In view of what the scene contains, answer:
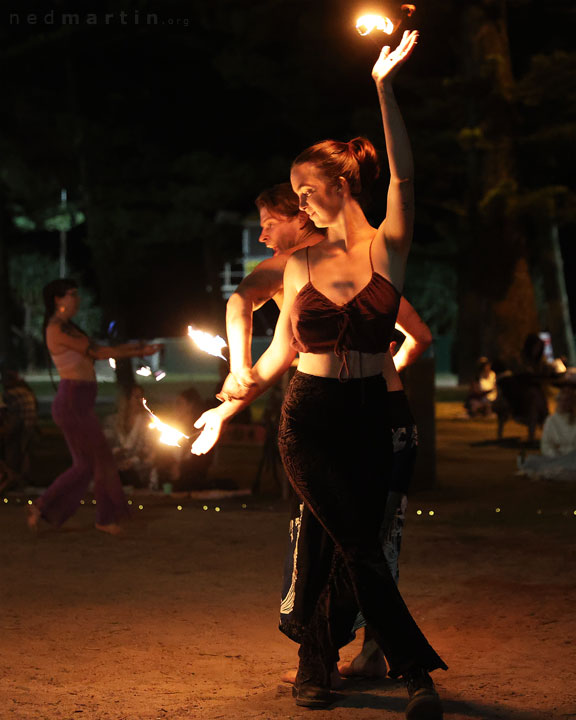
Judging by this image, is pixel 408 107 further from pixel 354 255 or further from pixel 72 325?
pixel 354 255

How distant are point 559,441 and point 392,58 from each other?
978 centimetres

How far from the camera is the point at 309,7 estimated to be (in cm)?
2830

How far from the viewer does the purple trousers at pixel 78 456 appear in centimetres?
927

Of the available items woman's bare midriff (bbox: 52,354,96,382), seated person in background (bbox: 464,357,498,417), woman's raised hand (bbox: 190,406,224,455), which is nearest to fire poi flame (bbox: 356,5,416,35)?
woman's raised hand (bbox: 190,406,224,455)

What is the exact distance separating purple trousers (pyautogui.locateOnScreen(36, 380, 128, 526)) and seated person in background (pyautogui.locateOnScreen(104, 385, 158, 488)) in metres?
2.91

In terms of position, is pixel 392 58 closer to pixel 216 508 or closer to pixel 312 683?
pixel 312 683

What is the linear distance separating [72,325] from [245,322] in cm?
490

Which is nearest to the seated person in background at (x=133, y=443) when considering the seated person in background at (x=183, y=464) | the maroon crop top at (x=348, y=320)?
the seated person in background at (x=183, y=464)

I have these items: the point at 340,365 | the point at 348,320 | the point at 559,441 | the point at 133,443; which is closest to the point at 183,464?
the point at 133,443

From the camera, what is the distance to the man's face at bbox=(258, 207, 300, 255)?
528 centimetres

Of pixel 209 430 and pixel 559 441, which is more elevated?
pixel 209 430

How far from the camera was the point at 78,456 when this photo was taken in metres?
9.37

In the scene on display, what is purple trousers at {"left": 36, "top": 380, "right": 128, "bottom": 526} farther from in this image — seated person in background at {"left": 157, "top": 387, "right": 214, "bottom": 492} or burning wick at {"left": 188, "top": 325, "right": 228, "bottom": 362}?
burning wick at {"left": 188, "top": 325, "right": 228, "bottom": 362}

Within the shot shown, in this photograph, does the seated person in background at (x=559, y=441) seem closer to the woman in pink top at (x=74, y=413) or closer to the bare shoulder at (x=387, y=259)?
the woman in pink top at (x=74, y=413)
